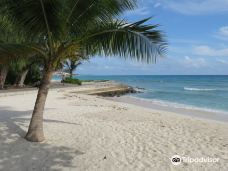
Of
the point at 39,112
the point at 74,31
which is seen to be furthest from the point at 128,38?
the point at 39,112

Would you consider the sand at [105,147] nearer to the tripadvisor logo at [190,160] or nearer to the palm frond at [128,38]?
the tripadvisor logo at [190,160]

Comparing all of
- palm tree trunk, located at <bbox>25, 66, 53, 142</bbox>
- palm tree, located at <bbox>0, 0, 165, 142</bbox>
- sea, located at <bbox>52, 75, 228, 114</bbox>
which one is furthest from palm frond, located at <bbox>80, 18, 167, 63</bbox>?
sea, located at <bbox>52, 75, 228, 114</bbox>

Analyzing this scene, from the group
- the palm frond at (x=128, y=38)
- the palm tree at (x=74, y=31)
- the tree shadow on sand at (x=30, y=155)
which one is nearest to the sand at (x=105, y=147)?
the tree shadow on sand at (x=30, y=155)

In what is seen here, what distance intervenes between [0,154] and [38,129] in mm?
1195

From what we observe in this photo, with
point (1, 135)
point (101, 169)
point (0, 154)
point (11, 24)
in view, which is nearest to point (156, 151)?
point (101, 169)

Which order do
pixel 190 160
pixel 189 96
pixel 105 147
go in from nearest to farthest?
pixel 190 160, pixel 105 147, pixel 189 96

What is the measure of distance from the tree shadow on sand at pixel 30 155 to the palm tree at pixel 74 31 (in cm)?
41

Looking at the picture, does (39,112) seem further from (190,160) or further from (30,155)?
(190,160)

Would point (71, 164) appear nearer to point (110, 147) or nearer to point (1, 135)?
point (110, 147)

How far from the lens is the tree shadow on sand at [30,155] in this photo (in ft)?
17.3

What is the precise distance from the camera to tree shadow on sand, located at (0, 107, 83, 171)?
5.28 metres

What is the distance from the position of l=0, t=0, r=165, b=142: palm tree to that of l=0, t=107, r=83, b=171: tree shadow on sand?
1.36 feet

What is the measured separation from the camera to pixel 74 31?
22.3 ft

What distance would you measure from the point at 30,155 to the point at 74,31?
3150 millimetres
